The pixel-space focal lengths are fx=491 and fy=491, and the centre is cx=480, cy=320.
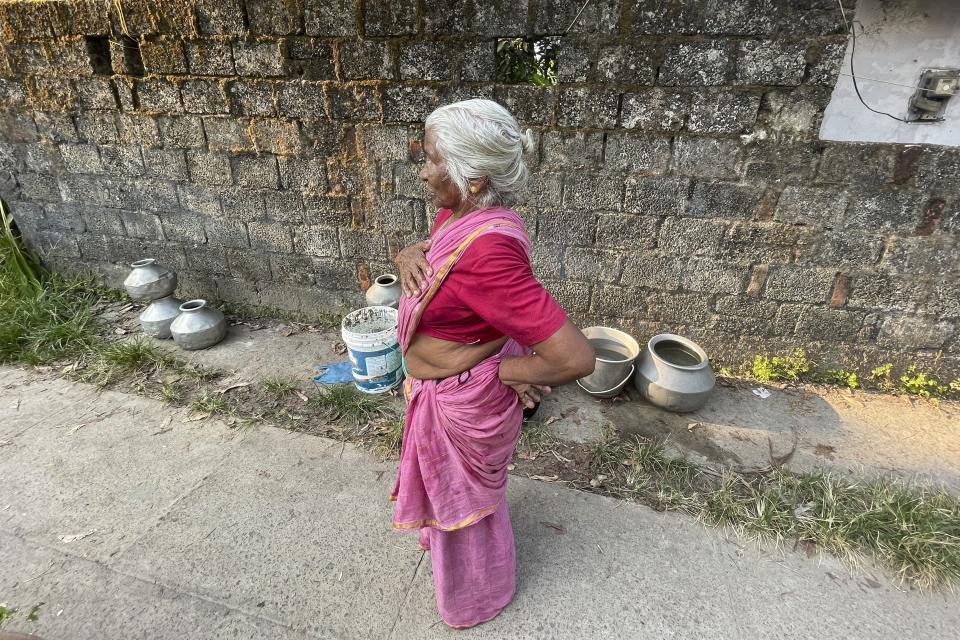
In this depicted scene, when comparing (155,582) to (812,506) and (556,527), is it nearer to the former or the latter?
(556,527)

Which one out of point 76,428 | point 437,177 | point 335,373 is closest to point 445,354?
point 437,177

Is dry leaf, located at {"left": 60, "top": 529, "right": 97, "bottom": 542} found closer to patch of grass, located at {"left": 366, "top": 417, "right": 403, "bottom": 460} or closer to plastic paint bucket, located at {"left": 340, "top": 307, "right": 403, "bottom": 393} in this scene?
patch of grass, located at {"left": 366, "top": 417, "right": 403, "bottom": 460}

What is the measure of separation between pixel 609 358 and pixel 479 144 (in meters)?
2.37

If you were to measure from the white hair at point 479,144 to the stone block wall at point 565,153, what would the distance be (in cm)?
181

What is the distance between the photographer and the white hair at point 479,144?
1.42 meters

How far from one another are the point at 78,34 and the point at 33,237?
2.19 metres

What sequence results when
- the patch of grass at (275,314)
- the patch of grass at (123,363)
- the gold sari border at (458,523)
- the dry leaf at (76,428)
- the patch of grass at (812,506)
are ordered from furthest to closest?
the patch of grass at (275,314), the patch of grass at (123,363), the dry leaf at (76,428), the patch of grass at (812,506), the gold sari border at (458,523)

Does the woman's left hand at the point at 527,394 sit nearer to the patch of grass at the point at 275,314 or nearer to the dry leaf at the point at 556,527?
the dry leaf at the point at 556,527

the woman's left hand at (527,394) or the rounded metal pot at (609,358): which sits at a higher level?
the woman's left hand at (527,394)

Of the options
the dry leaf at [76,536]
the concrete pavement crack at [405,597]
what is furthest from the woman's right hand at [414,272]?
the dry leaf at [76,536]

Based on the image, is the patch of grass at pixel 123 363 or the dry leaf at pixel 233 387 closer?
the dry leaf at pixel 233 387

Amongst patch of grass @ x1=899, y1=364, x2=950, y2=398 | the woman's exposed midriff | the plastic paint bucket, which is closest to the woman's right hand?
the woman's exposed midriff

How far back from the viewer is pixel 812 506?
99.4 inches

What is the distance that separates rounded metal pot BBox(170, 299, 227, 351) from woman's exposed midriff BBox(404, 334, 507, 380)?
2.97 metres
